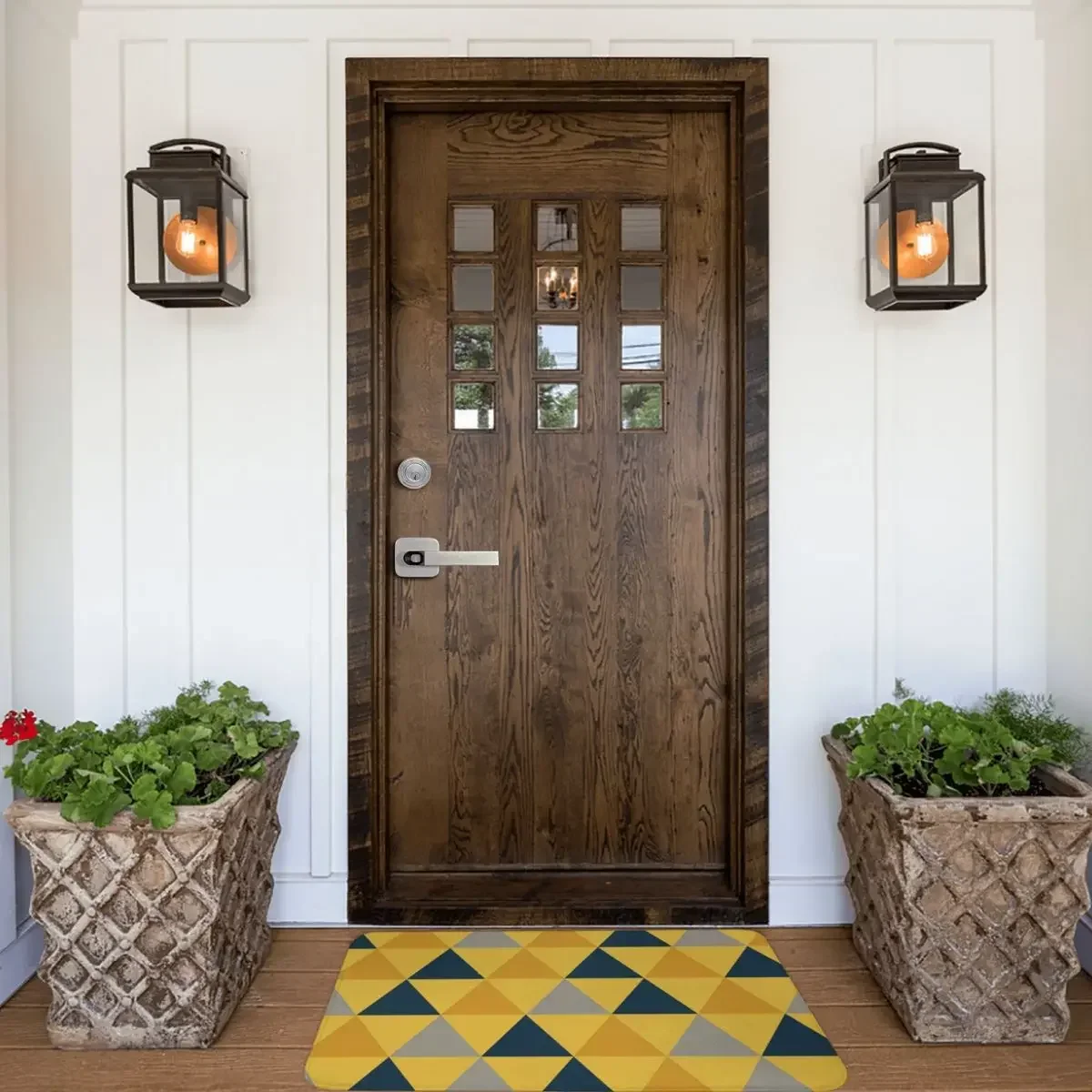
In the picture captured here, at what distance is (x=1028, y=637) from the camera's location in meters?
2.25

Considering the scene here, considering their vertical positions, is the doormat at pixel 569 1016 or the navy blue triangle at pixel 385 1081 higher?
the doormat at pixel 569 1016

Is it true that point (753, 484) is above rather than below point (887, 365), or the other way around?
below

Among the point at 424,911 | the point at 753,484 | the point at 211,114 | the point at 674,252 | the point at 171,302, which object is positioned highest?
the point at 211,114

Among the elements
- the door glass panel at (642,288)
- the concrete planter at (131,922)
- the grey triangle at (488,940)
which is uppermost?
the door glass panel at (642,288)

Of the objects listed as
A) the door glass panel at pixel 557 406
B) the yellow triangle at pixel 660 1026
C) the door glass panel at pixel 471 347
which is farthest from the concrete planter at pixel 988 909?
the door glass panel at pixel 471 347

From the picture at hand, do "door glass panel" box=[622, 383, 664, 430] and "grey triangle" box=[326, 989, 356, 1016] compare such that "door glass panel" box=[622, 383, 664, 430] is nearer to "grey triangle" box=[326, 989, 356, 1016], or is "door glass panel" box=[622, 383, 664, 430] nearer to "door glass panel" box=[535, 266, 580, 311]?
"door glass panel" box=[535, 266, 580, 311]

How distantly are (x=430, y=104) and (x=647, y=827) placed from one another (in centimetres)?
189

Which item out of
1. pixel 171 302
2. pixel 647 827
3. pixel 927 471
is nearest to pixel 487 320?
pixel 171 302

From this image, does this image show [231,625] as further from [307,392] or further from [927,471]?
[927,471]

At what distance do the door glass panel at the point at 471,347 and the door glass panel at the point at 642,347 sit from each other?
34 cm

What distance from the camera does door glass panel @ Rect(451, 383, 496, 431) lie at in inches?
92.5

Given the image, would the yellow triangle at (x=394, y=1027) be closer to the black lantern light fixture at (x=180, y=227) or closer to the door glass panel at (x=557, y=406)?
the door glass panel at (x=557, y=406)

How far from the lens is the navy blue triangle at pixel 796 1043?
1.72m

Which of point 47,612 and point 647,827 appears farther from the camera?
point 647,827
